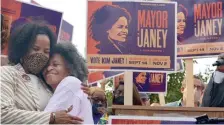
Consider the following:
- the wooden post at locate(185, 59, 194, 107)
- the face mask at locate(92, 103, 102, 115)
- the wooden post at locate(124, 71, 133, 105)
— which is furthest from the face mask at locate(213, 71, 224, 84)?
the face mask at locate(92, 103, 102, 115)

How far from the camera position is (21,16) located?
308 cm

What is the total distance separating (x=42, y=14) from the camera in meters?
3.14

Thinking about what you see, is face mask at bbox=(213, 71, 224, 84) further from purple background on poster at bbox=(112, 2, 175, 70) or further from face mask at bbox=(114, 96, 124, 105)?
face mask at bbox=(114, 96, 124, 105)

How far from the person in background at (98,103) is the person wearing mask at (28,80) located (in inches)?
20.3

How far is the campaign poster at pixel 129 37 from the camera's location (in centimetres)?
360

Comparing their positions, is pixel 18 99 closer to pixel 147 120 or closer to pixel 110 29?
pixel 147 120

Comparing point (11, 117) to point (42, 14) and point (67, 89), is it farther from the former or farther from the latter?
point (42, 14)

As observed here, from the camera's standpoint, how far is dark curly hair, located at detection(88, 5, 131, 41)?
358 cm

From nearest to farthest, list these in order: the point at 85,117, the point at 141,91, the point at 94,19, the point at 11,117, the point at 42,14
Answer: the point at 11,117
the point at 85,117
the point at 42,14
the point at 94,19
the point at 141,91

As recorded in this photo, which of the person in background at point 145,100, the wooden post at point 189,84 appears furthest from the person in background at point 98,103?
the person in background at point 145,100

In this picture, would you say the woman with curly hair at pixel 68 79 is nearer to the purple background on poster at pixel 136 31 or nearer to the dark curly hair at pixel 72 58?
the dark curly hair at pixel 72 58

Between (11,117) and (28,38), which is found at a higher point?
(28,38)

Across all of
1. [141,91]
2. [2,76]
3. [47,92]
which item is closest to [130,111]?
[47,92]

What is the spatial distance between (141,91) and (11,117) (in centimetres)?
274
